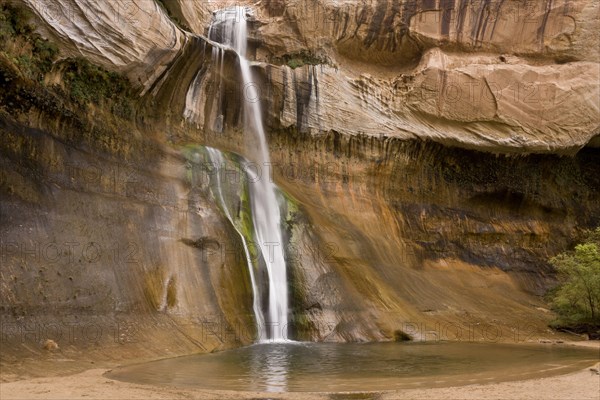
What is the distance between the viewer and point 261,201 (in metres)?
20.0

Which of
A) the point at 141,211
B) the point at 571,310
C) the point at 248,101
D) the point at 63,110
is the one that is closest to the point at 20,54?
the point at 63,110

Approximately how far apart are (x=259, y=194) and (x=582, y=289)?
10.6 meters

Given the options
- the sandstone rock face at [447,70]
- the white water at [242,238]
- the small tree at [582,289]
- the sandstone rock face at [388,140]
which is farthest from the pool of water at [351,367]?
the sandstone rock face at [447,70]

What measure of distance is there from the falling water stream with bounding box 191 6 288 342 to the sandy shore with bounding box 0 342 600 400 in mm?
7735

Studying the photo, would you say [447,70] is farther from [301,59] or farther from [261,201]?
[261,201]

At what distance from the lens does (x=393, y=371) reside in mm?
11305

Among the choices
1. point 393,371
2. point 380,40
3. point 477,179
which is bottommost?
point 393,371

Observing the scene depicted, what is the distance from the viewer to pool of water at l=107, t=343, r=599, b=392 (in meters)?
9.85

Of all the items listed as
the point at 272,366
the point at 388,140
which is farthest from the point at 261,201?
the point at 388,140

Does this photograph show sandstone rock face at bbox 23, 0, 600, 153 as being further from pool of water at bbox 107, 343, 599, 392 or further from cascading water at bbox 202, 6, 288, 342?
pool of water at bbox 107, 343, 599, 392

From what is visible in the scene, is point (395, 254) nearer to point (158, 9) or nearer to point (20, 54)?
point (158, 9)

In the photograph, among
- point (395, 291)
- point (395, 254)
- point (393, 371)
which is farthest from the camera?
point (395, 254)

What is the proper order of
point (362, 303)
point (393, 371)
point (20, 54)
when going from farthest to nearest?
1. point (362, 303)
2. point (20, 54)
3. point (393, 371)

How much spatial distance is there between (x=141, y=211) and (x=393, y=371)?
28.5 ft
